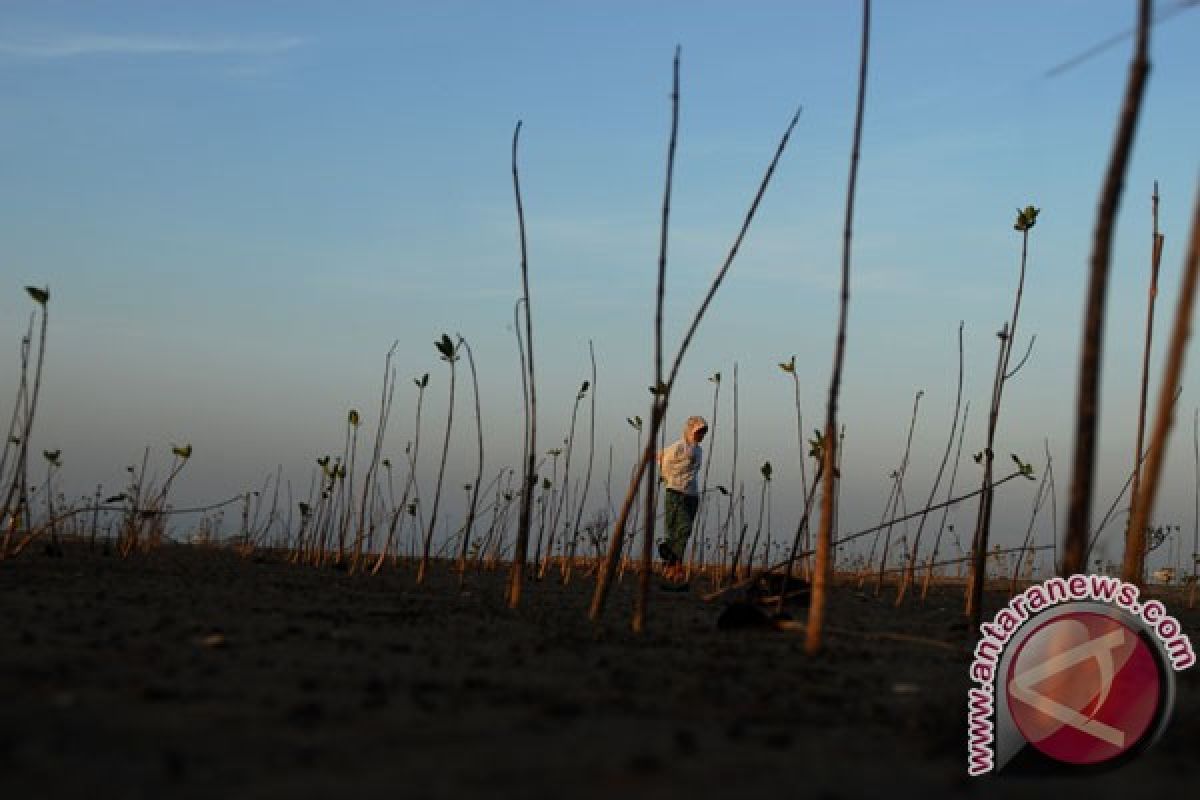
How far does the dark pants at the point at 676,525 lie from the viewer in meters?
9.28

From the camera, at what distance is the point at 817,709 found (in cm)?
308

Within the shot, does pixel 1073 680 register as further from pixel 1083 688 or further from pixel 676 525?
pixel 676 525

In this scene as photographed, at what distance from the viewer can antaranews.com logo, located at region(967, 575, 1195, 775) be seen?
9.02 ft

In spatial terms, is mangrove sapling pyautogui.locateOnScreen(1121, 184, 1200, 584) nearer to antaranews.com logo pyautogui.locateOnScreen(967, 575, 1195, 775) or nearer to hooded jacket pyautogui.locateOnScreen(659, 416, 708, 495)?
antaranews.com logo pyautogui.locateOnScreen(967, 575, 1195, 775)

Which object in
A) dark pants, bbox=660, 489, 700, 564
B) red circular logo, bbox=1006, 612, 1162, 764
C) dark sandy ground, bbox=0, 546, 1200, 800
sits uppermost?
dark pants, bbox=660, 489, 700, 564

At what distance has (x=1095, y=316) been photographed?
316 centimetres

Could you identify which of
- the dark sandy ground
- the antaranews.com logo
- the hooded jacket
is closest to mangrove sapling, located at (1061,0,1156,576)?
the antaranews.com logo

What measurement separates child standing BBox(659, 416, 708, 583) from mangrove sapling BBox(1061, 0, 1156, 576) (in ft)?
19.5

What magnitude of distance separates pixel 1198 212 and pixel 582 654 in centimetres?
225

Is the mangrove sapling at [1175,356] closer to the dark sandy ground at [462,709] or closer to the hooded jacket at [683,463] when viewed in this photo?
the dark sandy ground at [462,709]

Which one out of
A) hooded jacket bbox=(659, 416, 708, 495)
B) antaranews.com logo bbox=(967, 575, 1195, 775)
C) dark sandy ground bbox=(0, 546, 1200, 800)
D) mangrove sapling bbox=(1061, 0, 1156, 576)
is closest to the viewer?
dark sandy ground bbox=(0, 546, 1200, 800)

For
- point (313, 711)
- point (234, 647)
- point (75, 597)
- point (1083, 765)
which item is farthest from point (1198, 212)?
point (75, 597)

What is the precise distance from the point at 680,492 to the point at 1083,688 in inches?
252

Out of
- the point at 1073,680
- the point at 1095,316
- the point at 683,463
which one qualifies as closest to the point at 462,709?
the point at 1073,680
